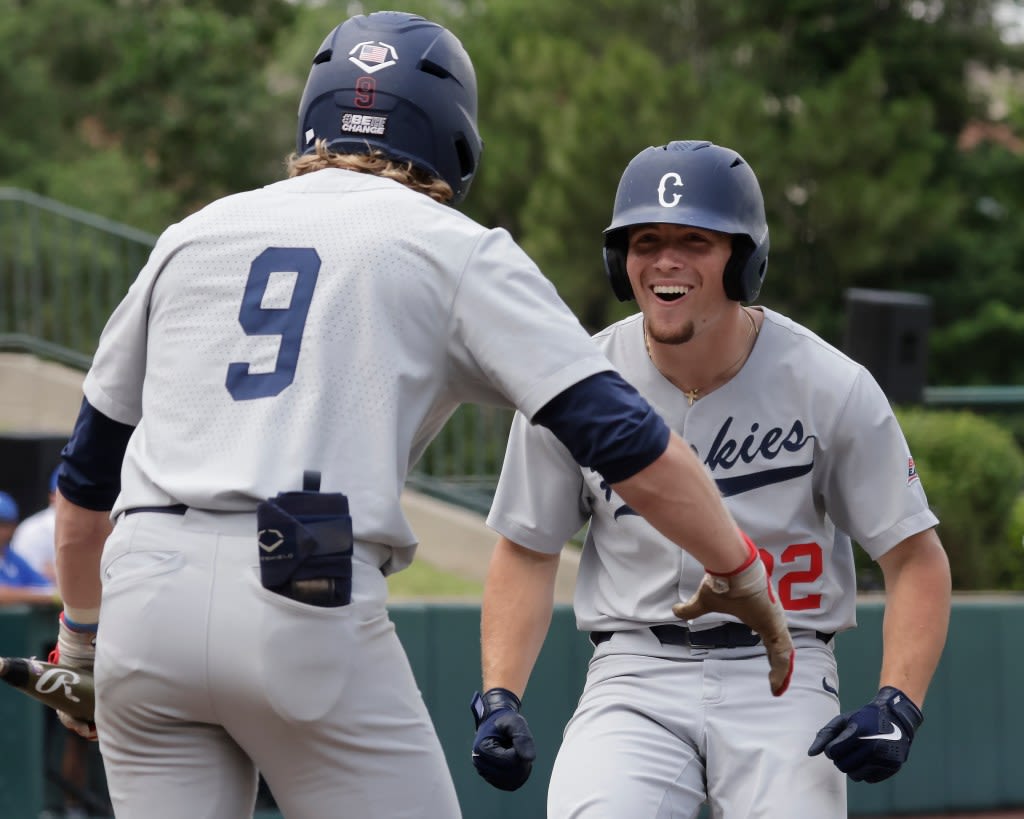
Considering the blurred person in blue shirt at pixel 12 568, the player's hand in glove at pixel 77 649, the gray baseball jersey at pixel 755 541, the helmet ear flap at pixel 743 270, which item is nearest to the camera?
the player's hand in glove at pixel 77 649

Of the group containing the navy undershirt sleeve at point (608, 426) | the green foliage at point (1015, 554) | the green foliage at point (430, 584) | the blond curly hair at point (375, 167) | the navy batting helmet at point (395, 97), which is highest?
the navy batting helmet at point (395, 97)

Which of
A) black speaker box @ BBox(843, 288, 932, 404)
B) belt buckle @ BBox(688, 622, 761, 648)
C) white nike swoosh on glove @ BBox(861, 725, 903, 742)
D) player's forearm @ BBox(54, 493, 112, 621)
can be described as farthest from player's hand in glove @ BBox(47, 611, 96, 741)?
black speaker box @ BBox(843, 288, 932, 404)

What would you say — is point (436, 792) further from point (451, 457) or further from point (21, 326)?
point (21, 326)

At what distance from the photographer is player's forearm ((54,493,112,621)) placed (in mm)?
3168

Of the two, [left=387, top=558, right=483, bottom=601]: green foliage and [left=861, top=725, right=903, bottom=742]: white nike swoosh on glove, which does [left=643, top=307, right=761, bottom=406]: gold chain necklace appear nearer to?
[left=861, top=725, right=903, bottom=742]: white nike swoosh on glove

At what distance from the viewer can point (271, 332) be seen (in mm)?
2740

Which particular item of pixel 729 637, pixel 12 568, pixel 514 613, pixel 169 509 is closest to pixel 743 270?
pixel 729 637

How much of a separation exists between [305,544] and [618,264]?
1.55m

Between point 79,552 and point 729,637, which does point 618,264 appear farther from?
point 79,552

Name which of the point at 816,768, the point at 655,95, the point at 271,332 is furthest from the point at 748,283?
the point at 655,95

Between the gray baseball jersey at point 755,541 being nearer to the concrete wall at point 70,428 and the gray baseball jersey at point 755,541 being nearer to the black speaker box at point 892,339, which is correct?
the black speaker box at point 892,339

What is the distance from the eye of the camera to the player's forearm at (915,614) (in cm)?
370

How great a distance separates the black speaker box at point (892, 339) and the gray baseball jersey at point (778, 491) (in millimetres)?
7151

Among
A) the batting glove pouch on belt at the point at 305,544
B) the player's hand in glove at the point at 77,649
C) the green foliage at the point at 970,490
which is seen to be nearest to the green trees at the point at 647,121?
the green foliage at the point at 970,490
